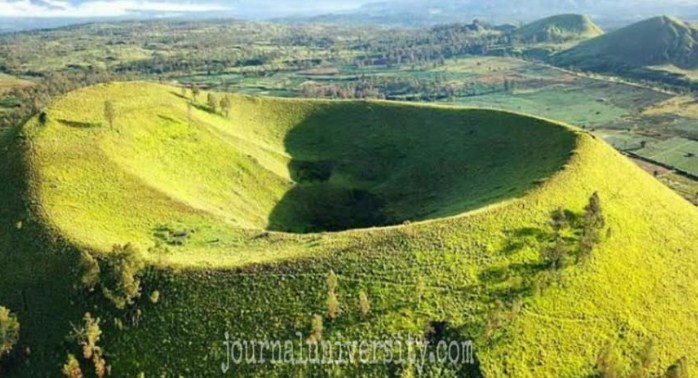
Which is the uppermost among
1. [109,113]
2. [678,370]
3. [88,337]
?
[109,113]

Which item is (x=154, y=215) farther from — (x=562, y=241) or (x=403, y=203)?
(x=562, y=241)

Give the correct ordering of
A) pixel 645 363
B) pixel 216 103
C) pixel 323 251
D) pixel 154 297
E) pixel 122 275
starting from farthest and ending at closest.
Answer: pixel 216 103, pixel 323 251, pixel 154 297, pixel 122 275, pixel 645 363

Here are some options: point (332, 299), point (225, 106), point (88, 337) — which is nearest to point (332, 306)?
point (332, 299)

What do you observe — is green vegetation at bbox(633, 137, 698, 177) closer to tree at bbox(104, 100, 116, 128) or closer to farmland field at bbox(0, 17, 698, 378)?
farmland field at bbox(0, 17, 698, 378)

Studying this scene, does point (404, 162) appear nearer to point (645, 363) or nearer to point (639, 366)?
point (645, 363)

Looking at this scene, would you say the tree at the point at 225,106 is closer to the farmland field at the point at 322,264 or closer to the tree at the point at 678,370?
the farmland field at the point at 322,264

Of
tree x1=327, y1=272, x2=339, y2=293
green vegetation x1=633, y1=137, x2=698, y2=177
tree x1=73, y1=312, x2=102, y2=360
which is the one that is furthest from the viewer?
green vegetation x1=633, y1=137, x2=698, y2=177

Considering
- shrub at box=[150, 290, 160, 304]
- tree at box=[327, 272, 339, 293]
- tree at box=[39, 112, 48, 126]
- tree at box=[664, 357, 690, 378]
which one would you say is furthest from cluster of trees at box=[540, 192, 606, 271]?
tree at box=[39, 112, 48, 126]

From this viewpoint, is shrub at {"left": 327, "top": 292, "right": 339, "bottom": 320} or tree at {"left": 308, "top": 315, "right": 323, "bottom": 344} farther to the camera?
shrub at {"left": 327, "top": 292, "right": 339, "bottom": 320}
